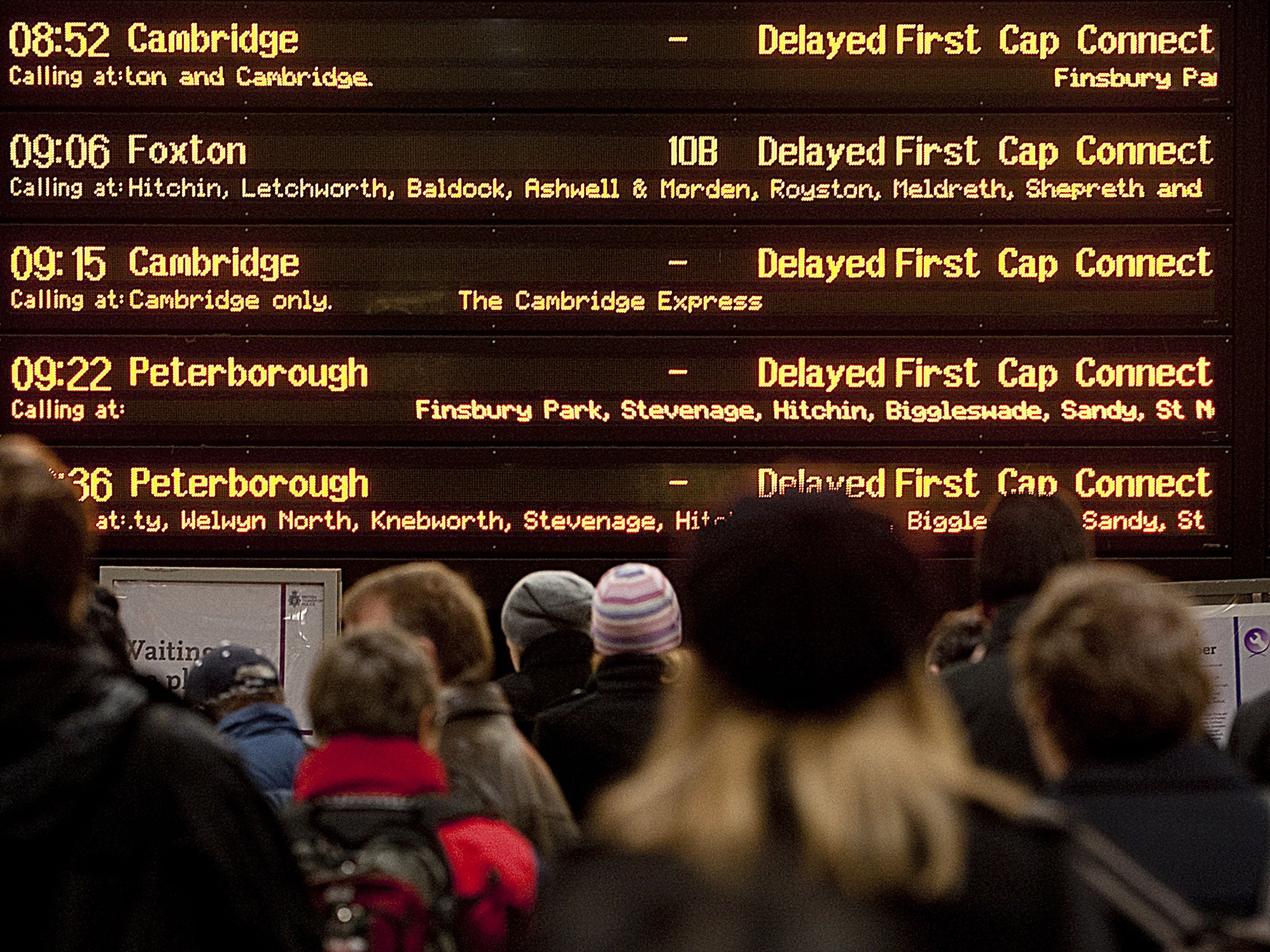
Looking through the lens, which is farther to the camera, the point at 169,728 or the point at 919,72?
the point at 919,72

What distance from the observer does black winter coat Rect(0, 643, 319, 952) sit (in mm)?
2055

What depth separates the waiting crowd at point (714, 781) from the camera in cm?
149

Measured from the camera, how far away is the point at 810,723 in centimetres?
157

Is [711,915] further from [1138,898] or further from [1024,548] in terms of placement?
[1024,548]

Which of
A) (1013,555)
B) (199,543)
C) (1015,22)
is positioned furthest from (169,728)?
(1015,22)

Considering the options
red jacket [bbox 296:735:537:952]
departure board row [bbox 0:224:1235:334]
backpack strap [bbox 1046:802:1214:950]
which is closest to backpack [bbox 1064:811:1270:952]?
backpack strap [bbox 1046:802:1214:950]

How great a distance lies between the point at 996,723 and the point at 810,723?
172 centimetres

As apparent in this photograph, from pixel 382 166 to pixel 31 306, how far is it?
1500 mm

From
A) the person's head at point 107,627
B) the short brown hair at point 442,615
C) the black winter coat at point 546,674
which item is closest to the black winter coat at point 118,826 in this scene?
the person's head at point 107,627

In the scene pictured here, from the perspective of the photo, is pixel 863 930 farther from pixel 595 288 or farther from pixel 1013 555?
pixel 595 288

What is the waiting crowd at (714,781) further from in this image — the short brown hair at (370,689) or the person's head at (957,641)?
the person's head at (957,641)

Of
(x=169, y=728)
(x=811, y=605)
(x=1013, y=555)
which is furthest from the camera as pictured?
(x=1013, y=555)

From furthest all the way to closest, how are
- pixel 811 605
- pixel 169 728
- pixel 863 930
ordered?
1. pixel 169 728
2. pixel 811 605
3. pixel 863 930

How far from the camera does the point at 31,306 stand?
6.82m
